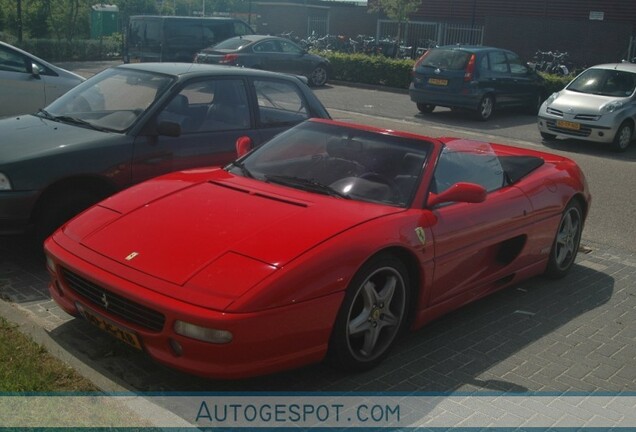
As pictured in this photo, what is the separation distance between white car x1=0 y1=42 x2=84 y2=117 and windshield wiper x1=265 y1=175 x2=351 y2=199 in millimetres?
6950

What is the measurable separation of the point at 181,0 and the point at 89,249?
64.2 meters

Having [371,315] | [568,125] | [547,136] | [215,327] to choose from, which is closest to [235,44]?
[547,136]

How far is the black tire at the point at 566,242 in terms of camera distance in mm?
6465

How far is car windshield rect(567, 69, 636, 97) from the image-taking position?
1498 cm

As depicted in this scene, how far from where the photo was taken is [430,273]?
4.86m

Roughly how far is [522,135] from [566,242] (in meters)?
9.90

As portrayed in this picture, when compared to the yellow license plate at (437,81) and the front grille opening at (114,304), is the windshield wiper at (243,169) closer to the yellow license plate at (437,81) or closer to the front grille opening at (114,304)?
the front grille opening at (114,304)

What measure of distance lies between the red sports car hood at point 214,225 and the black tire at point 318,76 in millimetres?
Result: 19049

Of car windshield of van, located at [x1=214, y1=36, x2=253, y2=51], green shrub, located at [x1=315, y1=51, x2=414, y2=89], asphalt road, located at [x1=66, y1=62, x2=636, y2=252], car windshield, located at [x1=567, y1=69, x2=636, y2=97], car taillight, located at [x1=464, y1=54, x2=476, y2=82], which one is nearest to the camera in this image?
asphalt road, located at [x1=66, y1=62, x2=636, y2=252]

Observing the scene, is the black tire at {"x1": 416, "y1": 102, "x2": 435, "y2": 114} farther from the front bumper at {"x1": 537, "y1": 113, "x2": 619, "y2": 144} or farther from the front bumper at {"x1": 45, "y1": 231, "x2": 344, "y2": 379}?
the front bumper at {"x1": 45, "y1": 231, "x2": 344, "y2": 379}

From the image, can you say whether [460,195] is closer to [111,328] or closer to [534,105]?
[111,328]

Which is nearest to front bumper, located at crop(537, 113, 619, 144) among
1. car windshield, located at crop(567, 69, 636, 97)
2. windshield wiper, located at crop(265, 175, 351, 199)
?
car windshield, located at crop(567, 69, 636, 97)

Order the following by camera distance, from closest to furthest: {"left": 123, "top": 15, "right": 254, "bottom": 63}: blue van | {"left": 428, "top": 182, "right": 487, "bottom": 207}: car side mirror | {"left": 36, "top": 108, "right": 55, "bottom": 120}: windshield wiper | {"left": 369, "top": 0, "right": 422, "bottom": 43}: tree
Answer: {"left": 428, "top": 182, "right": 487, "bottom": 207}: car side mirror, {"left": 36, "top": 108, "right": 55, "bottom": 120}: windshield wiper, {"left": 123, "top": 15, "right": 254, "bottom": 63}: blue van, {"left": 369, "top": 0, "right": 422, "bottom": 43}: tree

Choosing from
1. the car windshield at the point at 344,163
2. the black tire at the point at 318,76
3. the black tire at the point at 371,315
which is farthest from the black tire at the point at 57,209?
the black tire at the point at 318,76
